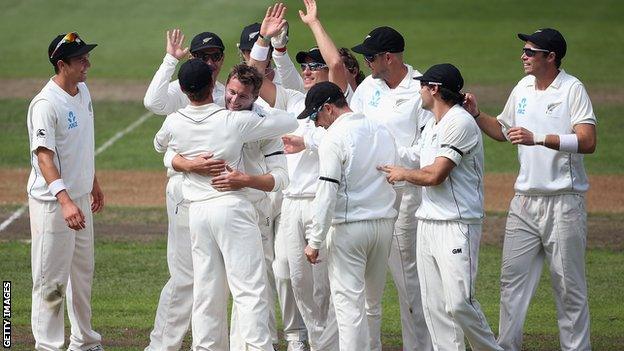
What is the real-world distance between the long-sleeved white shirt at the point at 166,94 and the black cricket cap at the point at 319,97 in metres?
1.04

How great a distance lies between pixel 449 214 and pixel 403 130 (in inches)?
46.7

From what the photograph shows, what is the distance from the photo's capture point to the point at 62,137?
990cm

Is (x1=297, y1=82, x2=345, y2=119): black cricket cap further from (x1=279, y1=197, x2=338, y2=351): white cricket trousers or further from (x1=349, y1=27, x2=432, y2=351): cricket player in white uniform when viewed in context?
A: (x1=279, y1=197, x2=338, y2=351): white cricket trousers

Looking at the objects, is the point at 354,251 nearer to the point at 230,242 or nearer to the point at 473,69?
the point at 230,242

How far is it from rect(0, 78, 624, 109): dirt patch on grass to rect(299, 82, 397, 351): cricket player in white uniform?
1611 cm

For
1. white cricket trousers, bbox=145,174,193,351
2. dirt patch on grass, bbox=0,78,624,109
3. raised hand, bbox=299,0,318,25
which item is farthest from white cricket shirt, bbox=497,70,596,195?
dirt patch on grass, bbox=0,78,624,109

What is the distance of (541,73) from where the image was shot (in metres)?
10.0

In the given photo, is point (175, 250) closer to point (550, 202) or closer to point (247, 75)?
point (247, 75)

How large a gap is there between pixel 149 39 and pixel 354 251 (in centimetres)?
2408

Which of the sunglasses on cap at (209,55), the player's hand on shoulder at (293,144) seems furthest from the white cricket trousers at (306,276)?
the sunglasses on cap at (209,55)

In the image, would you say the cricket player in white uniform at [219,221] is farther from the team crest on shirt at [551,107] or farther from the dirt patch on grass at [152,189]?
the dirt patch on grass at [152,189]

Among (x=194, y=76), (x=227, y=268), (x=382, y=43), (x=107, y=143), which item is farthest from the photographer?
(x=107, y=143)

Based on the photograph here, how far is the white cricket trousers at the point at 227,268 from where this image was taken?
9.09 metres

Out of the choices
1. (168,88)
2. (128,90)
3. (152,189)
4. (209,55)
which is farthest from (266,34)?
(128,90)
